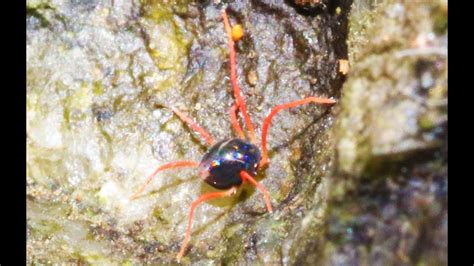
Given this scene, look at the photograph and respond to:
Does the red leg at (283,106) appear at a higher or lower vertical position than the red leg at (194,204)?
higher

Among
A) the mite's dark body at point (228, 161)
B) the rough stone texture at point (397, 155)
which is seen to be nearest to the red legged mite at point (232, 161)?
the mite's dark body at point (228, 161)

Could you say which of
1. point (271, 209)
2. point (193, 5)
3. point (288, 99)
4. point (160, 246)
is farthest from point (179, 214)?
point (193, 5)

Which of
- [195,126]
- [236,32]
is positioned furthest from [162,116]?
[236,32]

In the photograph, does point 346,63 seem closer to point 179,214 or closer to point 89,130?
point 179,214

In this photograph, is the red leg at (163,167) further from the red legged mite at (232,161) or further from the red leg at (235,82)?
the red leg at (235,82)

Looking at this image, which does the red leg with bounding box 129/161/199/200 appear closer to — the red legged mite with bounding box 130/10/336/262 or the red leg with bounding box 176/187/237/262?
the red legged mite with bounding box 130/10/336/262

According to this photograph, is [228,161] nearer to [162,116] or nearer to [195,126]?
[195,126]
